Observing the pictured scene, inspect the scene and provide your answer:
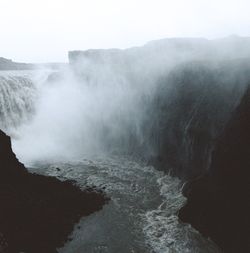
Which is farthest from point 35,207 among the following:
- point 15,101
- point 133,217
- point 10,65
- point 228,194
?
point 10,65

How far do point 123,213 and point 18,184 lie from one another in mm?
5935

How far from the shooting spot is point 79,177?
23672mm

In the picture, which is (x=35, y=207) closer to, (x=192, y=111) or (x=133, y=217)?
(x=133, y=217)

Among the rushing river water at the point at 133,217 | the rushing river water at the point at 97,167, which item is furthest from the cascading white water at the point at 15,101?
the rushing river water at the point at 133,217

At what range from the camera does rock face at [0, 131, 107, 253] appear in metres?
14.1

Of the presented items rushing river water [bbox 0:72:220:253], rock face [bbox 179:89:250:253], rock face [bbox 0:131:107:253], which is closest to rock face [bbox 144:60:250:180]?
rushing river water [bbox 0:72:220:253]

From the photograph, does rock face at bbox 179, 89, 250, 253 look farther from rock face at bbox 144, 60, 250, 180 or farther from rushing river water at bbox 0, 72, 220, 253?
rock face at bbox 144, 60, 250, 180

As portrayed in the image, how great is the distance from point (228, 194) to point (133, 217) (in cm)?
529

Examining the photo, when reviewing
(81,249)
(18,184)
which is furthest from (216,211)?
(18,184)

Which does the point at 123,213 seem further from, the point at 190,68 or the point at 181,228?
the point at 190,68

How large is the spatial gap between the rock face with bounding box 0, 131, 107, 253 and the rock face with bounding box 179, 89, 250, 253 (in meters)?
5.59

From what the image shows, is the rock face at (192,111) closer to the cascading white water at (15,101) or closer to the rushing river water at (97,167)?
the rushing river water at (97,167)

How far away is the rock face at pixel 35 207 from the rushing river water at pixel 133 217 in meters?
0.67

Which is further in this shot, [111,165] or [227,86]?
[111,165]
